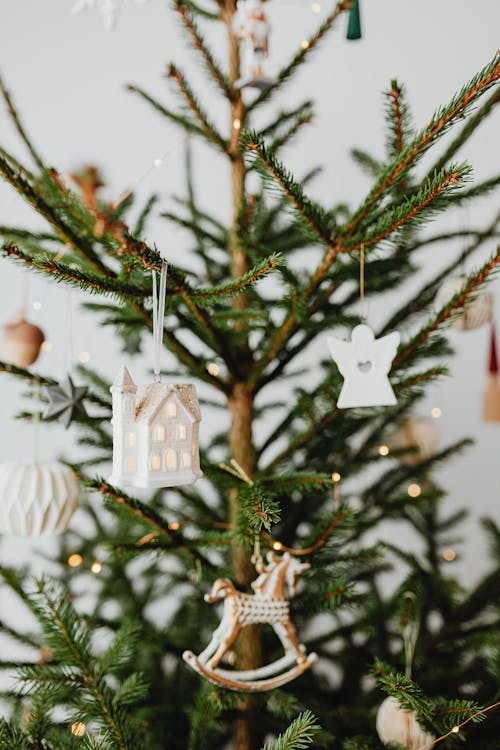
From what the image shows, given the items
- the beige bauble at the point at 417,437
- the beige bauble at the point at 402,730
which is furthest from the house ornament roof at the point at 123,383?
the beige bauble at the point at 417,437

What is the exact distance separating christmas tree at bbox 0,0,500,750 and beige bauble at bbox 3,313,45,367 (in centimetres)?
9

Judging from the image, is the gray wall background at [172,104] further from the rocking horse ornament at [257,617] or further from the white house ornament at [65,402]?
the rocking horse ornament at [257,617]

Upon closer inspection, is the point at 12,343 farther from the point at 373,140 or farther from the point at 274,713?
the point at 373,140

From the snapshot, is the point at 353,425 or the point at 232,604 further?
the point at 353,425

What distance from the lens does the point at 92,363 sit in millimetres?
1574

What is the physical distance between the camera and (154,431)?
2.10 feet

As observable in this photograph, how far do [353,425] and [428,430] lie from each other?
1.44ft

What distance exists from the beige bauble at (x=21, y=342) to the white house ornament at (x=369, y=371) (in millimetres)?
440

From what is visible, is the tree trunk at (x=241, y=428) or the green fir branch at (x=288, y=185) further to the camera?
the tree trunk at (x=241, y=428)

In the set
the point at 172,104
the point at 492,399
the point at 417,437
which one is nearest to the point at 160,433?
the point at 417,437

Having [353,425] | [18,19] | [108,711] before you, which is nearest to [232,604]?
[108,711]

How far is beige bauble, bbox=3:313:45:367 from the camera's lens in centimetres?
90

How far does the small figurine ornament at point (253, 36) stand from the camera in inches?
32.3

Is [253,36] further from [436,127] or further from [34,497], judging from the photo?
[34,497]
